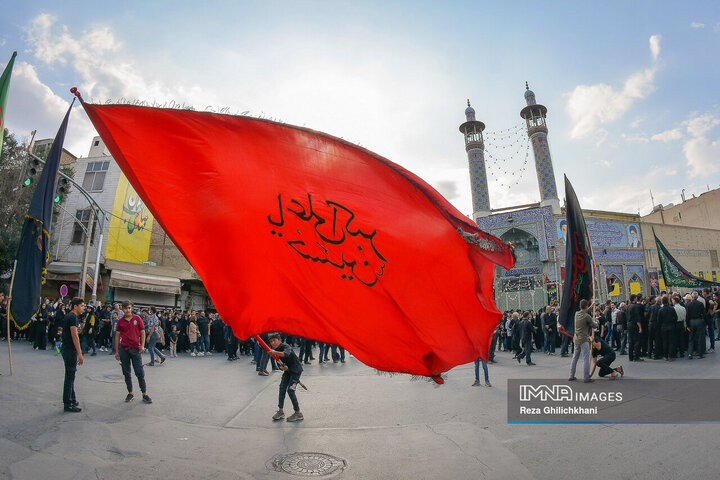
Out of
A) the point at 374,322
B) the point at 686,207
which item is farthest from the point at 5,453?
the point at 686,207

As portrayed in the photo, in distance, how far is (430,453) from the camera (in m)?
4.61

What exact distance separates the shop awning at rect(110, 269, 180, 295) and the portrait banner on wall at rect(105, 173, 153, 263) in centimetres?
155

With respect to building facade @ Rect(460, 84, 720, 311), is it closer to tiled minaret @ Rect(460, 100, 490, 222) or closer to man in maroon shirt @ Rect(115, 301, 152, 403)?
tiled minaret @ Rect(460, 100, 490, 222)

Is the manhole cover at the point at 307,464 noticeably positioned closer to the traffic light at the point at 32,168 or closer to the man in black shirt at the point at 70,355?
the man in black shirt at the point at 70,355

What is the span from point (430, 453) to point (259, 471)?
189 cm

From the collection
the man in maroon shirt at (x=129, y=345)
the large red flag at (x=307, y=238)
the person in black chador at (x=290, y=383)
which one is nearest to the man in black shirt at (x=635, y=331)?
the person in black chador at (x=290, y=383)

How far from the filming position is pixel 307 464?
14.0 ft

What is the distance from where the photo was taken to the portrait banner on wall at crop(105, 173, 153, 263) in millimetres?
24405

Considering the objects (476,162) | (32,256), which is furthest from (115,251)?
(476,162)

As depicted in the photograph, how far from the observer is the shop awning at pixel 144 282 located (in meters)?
23.0

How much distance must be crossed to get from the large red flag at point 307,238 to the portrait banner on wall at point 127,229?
24.4 metres

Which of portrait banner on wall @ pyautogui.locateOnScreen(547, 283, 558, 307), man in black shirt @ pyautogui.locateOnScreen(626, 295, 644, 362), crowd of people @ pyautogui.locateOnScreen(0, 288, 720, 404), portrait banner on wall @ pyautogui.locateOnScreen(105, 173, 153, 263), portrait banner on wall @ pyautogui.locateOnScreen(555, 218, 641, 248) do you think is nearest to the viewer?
crowd of people @ pyautogui.locateOnScreen(0, 288, 720, 404)

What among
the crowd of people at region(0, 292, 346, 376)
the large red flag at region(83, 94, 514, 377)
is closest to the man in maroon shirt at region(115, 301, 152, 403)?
the crowd of people at region(0, 292, 346, 376)

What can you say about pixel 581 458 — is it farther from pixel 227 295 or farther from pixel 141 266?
pixel 141 266
